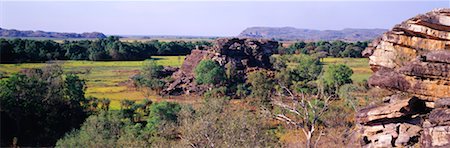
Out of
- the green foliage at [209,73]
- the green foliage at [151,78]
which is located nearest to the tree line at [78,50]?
the green foliage at [151,78]

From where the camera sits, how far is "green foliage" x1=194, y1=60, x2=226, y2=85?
54.4m

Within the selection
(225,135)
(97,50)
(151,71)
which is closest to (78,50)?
(97,50)

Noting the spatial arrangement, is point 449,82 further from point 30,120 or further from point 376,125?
point 30,120

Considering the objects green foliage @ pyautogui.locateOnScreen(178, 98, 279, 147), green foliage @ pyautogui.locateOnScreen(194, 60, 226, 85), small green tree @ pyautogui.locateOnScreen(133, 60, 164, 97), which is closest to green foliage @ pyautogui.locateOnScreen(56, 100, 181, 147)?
green foliage @ pyautogui.locateOnScreen(178, 98, 279, 147)

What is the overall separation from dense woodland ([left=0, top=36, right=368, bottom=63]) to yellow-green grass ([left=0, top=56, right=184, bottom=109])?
2696 millimetres

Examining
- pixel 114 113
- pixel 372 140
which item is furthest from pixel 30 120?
pixel 372 140

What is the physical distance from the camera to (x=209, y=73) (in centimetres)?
5453

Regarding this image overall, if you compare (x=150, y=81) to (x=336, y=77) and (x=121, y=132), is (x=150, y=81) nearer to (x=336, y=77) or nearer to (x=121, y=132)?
(x=336, y=77)

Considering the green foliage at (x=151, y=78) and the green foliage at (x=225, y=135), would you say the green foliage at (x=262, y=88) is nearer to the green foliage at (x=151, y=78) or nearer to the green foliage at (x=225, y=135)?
the green foliage at (x=151, y=78)

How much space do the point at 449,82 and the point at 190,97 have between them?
127 ft

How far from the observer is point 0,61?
209 feet

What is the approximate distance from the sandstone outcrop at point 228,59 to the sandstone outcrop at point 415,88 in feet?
126

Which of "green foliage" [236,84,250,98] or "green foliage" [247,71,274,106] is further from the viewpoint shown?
"green foliage" [236,84,250,98]

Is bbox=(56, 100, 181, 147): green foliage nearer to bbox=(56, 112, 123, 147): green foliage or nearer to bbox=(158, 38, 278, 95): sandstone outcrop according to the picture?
bbox=(56, 112, 123, 147): green foliage
